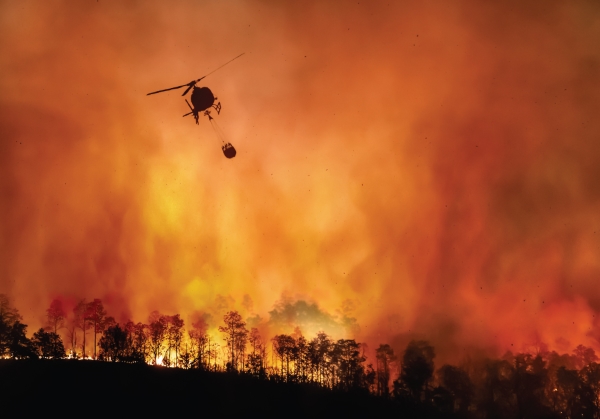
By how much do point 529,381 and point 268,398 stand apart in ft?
181

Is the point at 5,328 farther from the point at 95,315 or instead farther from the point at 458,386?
the point at 458,386

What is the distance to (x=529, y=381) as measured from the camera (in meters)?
107

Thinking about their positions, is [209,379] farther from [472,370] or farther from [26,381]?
[472,370]

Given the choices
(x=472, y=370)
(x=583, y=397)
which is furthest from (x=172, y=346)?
(x=583, y=397)

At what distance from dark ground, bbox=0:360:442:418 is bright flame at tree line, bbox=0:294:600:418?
14.9 meters

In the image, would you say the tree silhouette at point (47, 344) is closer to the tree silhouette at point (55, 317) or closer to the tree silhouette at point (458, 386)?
the tree silhouette at point (55, 317)

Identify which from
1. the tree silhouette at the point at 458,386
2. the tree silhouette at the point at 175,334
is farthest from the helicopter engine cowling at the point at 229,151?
the tree silhouette at the point at 458,386

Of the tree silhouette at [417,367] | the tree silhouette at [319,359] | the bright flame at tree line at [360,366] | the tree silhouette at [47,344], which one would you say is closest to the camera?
the tree silhouette at [47,344]

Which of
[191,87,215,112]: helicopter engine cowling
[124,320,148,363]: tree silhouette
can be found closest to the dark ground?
[124,320,148,363]: tree silhouette

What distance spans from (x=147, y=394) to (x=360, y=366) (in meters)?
56.6

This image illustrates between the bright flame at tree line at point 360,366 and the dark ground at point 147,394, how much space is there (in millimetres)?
14887

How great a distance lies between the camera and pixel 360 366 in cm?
11519

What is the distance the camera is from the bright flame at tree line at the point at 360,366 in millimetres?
102062

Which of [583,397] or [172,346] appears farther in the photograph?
[172,346]
